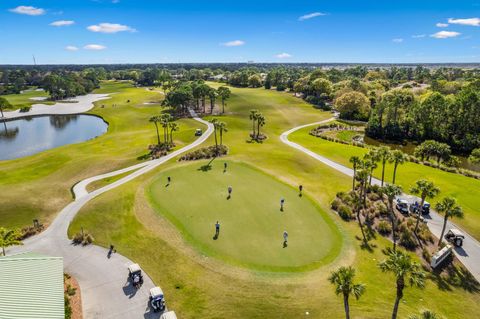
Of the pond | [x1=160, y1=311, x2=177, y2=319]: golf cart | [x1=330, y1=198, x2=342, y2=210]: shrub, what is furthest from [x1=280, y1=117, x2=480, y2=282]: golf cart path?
→ the pond

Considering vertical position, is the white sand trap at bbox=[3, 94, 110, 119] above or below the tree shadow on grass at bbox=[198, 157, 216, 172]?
above

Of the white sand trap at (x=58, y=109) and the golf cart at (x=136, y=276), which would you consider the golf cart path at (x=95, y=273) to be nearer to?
the golf cart at (x=136, y=276)

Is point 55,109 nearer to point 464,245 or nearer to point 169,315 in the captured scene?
point 169,315

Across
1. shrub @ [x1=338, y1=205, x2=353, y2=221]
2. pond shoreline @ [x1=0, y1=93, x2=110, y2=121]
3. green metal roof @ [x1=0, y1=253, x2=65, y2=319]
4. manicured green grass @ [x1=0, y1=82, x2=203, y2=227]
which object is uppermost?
pond shoreline @ [x1=0, y1=93, x2=110, y2=121]

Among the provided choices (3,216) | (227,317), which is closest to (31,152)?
(3,216)

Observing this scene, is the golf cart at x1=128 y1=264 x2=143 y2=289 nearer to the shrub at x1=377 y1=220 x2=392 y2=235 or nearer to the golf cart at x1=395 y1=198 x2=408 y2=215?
the shrub at x1=377 y1=220 x2=392 y2=235

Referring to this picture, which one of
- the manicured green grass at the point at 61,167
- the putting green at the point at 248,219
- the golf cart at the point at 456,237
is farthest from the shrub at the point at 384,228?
the manicured green grass at the point at 61,167
